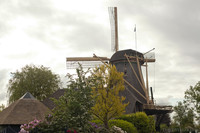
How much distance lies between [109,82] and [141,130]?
6.95m

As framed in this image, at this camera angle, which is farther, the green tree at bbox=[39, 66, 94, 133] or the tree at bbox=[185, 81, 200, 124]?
the tree at bbox=[185, 81, 200, 124]

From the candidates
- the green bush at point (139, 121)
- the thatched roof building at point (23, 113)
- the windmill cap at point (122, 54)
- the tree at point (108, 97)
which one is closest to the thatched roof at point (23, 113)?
the thatched roof building at point (23, 113)

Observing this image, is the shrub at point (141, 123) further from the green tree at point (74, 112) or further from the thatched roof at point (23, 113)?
the green tree at point (74, 112)

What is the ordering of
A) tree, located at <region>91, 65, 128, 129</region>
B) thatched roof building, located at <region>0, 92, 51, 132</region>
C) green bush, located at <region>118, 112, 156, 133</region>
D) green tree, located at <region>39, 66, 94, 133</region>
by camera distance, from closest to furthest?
green tree, located at <region>39, 66, 94, 133</region> → tree, located at <region>91, 65, 128, 129</region> → thatched roof building, located at <region>0, 92, 51, 132</region> → green bush, located at <region>118, 112, 156, 133</region>

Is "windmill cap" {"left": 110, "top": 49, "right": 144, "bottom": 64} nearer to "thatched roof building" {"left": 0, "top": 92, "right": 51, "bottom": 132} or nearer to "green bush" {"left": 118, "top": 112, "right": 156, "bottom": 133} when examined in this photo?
"green bush" {"left": 118, "top": 112, "right": 156, "bottom": 133}

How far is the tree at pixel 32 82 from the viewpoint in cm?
4478

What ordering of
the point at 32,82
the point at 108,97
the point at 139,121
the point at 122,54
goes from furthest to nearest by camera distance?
the point at 32,82 < the point at 122,54 < the point at 139,121 < the point at 108,97

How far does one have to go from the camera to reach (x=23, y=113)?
26.0 m

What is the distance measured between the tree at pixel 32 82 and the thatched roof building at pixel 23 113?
652 inches

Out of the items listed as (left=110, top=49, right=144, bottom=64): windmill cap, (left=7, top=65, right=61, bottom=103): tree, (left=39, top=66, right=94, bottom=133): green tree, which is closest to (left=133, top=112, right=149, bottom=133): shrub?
(left=110, top=49, right=144, bottom=64): windmill cap

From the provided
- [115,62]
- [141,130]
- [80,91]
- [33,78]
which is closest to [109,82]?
[141,130]

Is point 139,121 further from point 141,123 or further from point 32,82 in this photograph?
point 32,82

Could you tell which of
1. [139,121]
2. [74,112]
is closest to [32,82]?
[139,121]

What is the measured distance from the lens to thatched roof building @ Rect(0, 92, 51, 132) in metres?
24.6
